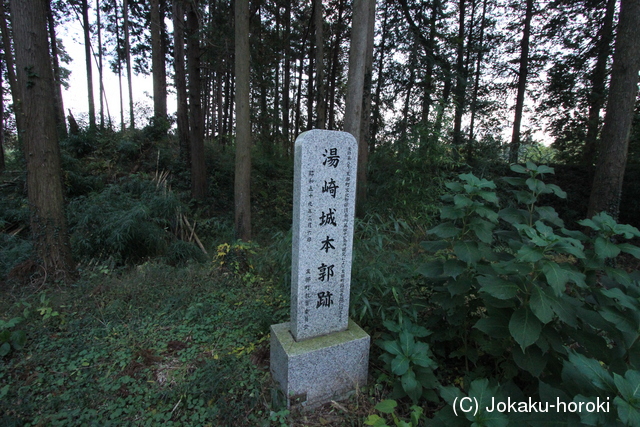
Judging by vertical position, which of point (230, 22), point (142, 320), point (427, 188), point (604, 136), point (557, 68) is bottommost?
point (142, 320)

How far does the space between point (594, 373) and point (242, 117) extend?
18.2 feet

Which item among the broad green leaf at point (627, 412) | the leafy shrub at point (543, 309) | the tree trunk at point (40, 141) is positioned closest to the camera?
the broad green leaf at point (627, 412)

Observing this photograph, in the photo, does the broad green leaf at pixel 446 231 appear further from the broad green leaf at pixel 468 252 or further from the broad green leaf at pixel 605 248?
the broad green leaf at pixel 605 248

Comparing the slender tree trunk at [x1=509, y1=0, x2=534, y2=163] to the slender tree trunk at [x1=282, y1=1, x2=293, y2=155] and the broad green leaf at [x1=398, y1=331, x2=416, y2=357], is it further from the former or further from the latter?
the broad green leaf at [x1=398, y1=331, x2=416, y2=357]

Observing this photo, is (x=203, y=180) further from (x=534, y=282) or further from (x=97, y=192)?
(x=534, y=282)

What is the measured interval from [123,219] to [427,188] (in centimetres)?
532

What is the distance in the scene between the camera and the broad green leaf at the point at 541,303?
4.83 ft

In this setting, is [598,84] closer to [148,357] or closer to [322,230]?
[322,230]

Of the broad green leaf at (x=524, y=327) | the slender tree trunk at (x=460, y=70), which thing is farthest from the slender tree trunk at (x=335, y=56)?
the broad green leaf at (x=524, y=327)

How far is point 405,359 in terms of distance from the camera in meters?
1.90

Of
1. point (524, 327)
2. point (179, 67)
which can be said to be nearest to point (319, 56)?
point (179, 67)

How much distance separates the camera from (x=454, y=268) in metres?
1.88

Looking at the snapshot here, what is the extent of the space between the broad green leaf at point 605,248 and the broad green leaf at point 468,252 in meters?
0.59

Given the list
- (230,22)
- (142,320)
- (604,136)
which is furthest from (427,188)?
(230,22)
